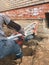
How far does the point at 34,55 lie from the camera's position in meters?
4.37

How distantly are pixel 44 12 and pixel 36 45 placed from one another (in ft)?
4.85

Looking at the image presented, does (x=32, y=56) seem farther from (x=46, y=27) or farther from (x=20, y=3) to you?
(x=20, y=3)

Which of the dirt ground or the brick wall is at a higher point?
the brick wall

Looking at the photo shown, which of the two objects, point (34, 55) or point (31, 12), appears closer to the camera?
point (34, 55)

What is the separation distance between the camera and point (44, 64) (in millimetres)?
3896

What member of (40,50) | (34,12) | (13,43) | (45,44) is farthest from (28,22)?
(13,43)

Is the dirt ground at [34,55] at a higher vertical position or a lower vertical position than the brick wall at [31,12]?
lower

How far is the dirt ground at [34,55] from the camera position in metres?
3.90

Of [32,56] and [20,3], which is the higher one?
[20,3]

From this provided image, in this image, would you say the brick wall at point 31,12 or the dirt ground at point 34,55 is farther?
the brick wall at point 31,12

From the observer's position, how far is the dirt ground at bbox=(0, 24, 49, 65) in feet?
12.8

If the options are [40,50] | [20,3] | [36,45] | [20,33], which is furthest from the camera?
[20,3]

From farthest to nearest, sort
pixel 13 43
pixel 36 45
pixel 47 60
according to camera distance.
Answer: pixel 36 45 < pixel 47 60 < pixel 13 43

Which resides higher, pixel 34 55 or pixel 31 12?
pixel 31 12
